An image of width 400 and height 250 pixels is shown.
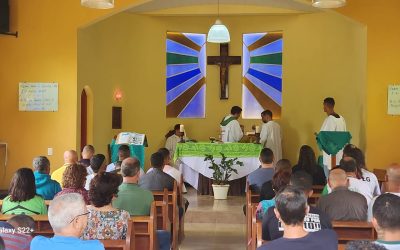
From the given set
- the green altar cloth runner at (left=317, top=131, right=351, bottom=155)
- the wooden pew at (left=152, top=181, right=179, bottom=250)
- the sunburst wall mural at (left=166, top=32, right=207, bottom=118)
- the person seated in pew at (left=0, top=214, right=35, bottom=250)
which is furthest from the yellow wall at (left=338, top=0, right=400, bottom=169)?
the person seated in pew at (left=0, top=214, right=35, bottom=250)

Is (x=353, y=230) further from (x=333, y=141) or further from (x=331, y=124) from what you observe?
(x=331, y=124)

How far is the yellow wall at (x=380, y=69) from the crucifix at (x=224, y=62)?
3.68 meters

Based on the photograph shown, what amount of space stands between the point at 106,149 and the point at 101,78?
1243 millimetres

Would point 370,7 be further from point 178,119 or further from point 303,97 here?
point 178,119

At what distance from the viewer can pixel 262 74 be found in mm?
11797

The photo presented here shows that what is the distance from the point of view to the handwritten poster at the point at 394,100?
8352 millimetres

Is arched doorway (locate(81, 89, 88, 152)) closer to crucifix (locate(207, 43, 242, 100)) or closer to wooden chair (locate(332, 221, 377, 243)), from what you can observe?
crucifix (locate(207, 43, 242, 100))

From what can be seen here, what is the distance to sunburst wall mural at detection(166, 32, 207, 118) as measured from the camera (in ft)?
38.8

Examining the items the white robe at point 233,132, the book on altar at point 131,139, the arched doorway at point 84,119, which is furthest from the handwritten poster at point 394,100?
the arched doorway at point 84,119

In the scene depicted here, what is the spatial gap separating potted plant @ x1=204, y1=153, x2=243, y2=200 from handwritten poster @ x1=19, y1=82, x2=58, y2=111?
253 centimetres

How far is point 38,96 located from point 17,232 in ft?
18.5

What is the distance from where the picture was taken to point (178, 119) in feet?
38.9

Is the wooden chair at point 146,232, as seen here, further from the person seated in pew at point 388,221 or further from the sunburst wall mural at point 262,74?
the sunburst wall mural at point 262,74

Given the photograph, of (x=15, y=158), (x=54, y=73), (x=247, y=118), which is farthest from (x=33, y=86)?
(x=247, y=118)
